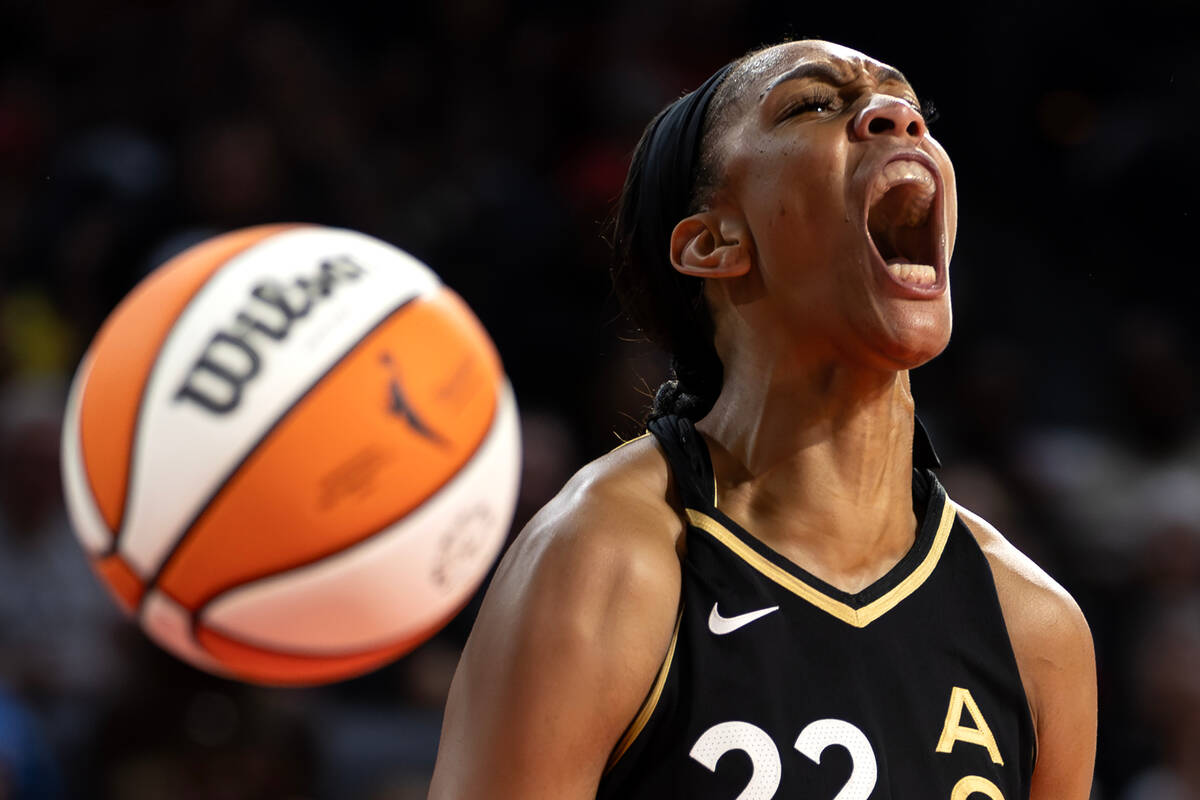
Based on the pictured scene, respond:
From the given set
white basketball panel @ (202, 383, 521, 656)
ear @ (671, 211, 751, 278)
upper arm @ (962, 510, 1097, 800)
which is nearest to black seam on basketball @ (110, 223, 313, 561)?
white basketball panel @ (202, 383, 521, 656)

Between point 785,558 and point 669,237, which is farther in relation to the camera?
point 669,237

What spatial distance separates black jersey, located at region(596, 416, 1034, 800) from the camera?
5.57ft

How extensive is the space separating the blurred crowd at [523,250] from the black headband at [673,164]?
2.41m

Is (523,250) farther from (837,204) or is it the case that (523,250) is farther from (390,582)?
(837,204)

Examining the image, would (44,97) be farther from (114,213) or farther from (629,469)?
(629,469)

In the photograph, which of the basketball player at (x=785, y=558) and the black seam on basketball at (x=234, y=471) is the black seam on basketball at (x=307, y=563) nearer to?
the black seam on basketball at (x=234, y=471)

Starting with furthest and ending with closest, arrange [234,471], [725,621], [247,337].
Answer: [247,337] → [234,471] → [725,621]

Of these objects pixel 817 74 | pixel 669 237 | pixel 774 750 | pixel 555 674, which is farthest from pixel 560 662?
pixel 817 74

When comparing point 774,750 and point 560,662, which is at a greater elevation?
point 560,662

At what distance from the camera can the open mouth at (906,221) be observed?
1859 millimetres

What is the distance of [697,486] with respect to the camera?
1.86 meters

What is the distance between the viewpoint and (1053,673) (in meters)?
1.93

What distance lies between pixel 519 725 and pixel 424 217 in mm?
4199

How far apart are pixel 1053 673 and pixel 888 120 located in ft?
2.31
